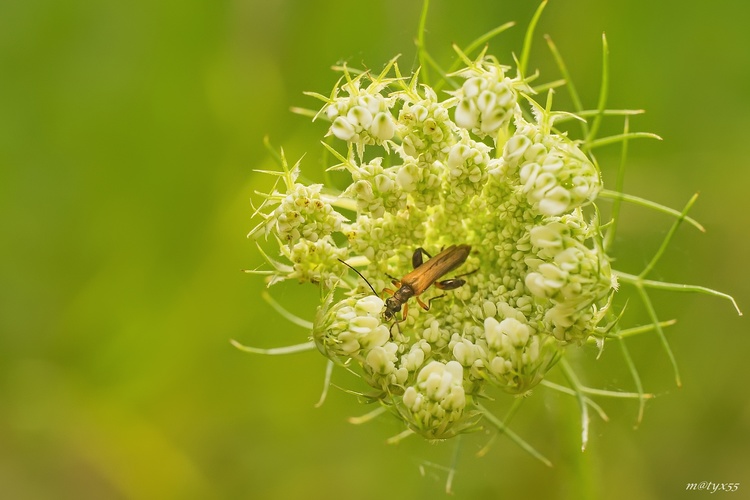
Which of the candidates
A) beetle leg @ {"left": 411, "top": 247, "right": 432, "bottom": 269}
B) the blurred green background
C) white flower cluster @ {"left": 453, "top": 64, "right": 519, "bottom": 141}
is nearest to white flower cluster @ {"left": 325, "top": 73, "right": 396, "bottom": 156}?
white flower cluster @ {"left": 453, "top": 64, "right": 519, "bottom": 141}

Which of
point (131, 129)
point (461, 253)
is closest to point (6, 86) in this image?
point (131, 129)

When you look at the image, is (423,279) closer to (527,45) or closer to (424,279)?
(424,279)

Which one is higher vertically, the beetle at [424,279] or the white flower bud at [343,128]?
the white flower bud at [343,128]

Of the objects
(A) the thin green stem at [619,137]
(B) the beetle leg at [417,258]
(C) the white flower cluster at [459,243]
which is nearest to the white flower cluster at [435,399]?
(C) the white flower cluster at [459,243]

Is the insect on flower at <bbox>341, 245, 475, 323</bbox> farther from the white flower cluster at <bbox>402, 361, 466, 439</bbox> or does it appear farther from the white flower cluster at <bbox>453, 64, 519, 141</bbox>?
the white flower cluster at <bbox>453, 64, 519, 141</bbox>

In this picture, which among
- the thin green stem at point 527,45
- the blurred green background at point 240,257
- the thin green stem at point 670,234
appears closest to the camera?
the thin green stem at point 670,234

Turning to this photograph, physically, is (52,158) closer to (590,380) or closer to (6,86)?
(6,86)

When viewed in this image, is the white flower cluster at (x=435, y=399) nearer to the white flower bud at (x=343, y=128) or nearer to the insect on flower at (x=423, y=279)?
the insect on flower at (x=423, y=279)
